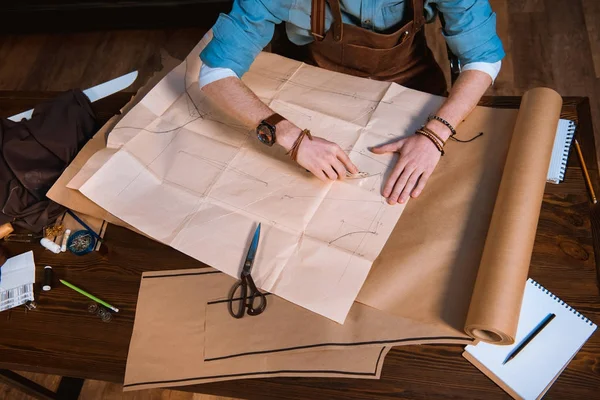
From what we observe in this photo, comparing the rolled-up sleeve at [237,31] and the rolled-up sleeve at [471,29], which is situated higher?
the rolled-up sleeve at [471,29]

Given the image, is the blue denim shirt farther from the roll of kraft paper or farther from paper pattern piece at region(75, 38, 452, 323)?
the roll of kraft paper

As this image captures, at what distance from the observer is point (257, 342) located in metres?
0.87

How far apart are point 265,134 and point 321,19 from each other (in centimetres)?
36

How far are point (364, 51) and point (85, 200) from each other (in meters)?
0.80

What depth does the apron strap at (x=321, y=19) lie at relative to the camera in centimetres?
113

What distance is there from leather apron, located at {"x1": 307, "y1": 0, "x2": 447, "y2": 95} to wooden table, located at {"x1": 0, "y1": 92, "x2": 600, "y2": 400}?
0.28 m

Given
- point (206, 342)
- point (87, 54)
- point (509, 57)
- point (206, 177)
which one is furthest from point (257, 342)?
point (87, 54)

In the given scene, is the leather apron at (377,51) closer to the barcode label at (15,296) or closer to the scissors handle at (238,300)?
the scissors handle at (238,300)

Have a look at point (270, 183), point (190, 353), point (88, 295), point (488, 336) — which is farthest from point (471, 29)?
point (88, 295)

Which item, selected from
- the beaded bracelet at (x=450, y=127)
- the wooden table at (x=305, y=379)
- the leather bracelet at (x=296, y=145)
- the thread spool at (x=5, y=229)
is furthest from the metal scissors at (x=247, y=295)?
the thread spool at (x=5, y=229)

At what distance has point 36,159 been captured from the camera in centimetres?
110

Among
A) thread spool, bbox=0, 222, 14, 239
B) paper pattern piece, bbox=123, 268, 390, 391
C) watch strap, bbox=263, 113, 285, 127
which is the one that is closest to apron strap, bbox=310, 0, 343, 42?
watch strap, bbox=263, 113, 285, 127

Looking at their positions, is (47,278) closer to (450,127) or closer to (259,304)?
(259,304)

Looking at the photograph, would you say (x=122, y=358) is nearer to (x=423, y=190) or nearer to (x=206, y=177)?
(x=206, y=177)
